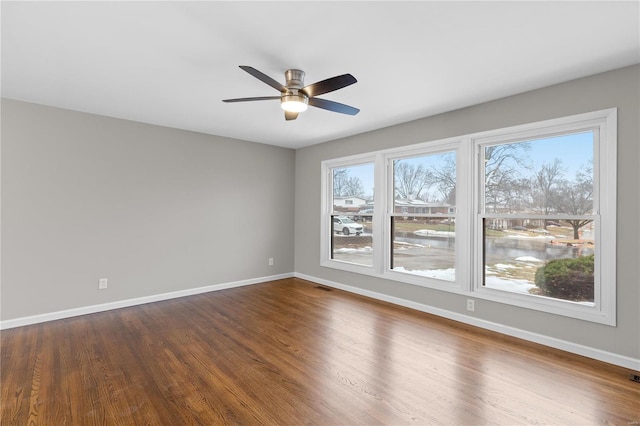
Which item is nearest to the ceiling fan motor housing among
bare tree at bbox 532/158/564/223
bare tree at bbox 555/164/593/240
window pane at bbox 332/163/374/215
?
window pane at bbox 332/163/374/215

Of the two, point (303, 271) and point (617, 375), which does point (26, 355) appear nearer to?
point (303, 271)

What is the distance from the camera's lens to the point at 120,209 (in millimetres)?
4137

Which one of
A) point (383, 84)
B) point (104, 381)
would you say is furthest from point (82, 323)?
point (383, 84)

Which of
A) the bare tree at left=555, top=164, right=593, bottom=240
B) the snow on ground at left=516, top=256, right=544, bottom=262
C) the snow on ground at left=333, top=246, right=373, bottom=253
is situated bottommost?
the snow on ground at left=333, top=246, right=373, bottom=253

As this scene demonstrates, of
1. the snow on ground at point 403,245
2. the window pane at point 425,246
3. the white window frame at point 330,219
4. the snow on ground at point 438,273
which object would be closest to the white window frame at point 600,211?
the snow on ground at point 438,273

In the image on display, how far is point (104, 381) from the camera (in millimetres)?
2350

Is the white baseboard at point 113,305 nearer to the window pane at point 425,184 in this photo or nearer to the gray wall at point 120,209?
the gray wall at point 120,209

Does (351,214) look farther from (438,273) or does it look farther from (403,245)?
(438,273)

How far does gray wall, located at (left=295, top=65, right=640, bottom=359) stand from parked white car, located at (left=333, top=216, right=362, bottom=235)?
3.05 ft

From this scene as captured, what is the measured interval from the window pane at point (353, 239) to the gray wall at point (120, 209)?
128cm

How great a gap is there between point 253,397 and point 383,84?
9.75ft

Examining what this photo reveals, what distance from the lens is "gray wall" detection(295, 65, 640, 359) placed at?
2570 millimetres

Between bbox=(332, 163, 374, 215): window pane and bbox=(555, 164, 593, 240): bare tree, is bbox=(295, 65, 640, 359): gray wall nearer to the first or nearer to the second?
bbox=(555, 164, 593, 240): bare tree

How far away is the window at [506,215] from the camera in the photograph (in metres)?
2.80
